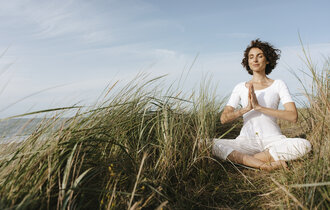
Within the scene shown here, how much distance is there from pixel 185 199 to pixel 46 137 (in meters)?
1.08

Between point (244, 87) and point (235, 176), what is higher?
point (244, 87)

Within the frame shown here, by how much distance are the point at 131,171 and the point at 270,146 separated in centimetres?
167

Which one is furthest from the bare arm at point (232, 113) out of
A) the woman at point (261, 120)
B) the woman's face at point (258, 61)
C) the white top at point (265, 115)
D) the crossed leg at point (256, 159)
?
the woman's face at point (258, 61)

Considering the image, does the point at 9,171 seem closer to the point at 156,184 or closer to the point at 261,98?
the point at 156,184

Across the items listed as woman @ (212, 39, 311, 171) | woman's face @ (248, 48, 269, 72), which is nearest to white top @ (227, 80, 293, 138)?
woman @ (212, 39, 311, 171)

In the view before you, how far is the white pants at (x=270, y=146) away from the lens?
94.4 inches

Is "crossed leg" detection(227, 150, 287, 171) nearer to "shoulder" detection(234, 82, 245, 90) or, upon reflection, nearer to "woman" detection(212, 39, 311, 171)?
"woman" detection(212, 39, 311, 171)

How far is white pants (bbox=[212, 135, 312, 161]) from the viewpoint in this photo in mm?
2398

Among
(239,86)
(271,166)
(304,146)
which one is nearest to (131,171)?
(271,166)

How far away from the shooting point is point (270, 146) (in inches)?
105

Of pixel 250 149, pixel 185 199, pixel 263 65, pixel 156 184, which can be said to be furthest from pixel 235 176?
pixel 263 65

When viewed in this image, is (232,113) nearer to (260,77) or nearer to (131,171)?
(260,77)

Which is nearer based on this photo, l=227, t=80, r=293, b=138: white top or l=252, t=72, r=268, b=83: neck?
l=227, t=80, r=293, b=138: white top

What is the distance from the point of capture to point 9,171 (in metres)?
1.50
